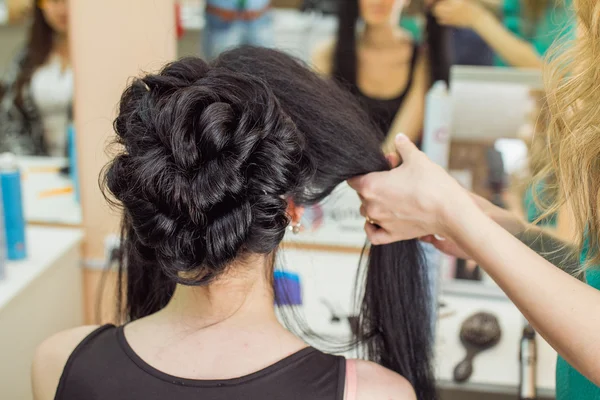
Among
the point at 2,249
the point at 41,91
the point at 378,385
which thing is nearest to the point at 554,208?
the point at 378,385

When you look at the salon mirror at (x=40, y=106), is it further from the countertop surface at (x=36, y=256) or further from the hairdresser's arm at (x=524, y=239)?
the hairdresser's arm at (x=524, y=239)

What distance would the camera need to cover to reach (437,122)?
5.09ft

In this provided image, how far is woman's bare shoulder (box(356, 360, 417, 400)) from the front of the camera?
2.70 feet

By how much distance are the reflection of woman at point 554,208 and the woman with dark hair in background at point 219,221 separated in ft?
0.33

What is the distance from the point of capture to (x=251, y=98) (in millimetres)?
776

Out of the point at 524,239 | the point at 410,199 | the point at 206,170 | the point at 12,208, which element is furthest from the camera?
the point at 12,208

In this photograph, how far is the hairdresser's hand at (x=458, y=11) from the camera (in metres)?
1.53

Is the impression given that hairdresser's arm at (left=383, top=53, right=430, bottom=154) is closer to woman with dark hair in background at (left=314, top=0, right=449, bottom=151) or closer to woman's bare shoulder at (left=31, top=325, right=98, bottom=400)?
woman with dark hair in background at (left=314, top=0, right=449, bottom=151)

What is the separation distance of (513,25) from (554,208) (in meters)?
Answer: 0.78

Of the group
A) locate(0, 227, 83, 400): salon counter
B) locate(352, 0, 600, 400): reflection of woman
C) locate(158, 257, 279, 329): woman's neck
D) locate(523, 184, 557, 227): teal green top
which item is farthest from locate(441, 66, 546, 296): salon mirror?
locate(0, 227, 83, 400): salon counter

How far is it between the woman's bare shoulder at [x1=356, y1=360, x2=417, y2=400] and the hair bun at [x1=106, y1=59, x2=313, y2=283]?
23 cm

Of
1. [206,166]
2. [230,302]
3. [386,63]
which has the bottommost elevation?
[230,302]

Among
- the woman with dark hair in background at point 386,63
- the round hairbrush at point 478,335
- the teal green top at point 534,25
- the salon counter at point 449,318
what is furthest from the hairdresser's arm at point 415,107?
the round hairbrush at point 478,335

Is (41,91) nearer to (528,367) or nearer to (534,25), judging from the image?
(534,25)
